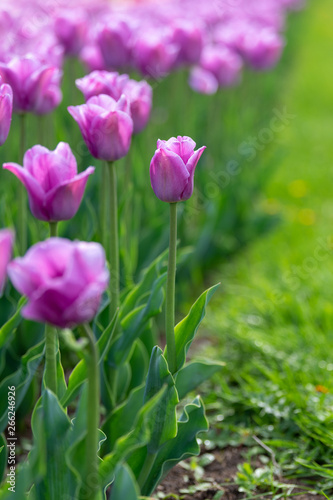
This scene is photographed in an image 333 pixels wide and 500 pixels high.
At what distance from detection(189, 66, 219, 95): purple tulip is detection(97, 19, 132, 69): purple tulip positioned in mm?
832

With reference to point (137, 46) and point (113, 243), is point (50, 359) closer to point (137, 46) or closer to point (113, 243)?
point (113, 243)

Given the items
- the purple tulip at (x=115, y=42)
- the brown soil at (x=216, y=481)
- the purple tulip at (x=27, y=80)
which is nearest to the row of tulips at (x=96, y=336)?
the purple tulip at (x=27, y=80)

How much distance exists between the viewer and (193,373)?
1.49m

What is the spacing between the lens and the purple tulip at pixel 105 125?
53.6 inches

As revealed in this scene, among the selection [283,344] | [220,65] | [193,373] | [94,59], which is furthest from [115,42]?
[193,373]

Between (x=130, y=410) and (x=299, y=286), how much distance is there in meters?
1.40

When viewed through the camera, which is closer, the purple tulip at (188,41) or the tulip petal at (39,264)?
the tulip petal at (39,264)

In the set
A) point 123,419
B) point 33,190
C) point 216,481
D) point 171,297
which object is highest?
point 33,190

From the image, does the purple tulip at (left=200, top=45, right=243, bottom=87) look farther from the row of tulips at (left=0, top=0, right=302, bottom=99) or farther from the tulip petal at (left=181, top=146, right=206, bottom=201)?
the tulip petal at (left=181, top=146, right=206, bottom=201)

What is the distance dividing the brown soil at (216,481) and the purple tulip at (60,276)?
94 cm

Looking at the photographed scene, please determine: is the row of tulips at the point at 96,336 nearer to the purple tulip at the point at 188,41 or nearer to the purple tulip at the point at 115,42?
the purple tulip at the point at 115,42

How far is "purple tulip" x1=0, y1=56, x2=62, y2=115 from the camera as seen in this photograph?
1659 mm

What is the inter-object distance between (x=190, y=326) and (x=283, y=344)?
0.99m

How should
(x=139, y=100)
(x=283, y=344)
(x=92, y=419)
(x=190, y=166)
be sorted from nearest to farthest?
(x=92, y=419) → (x=190, y=166) → (x=139, y=100) → (x=283, y=344)
